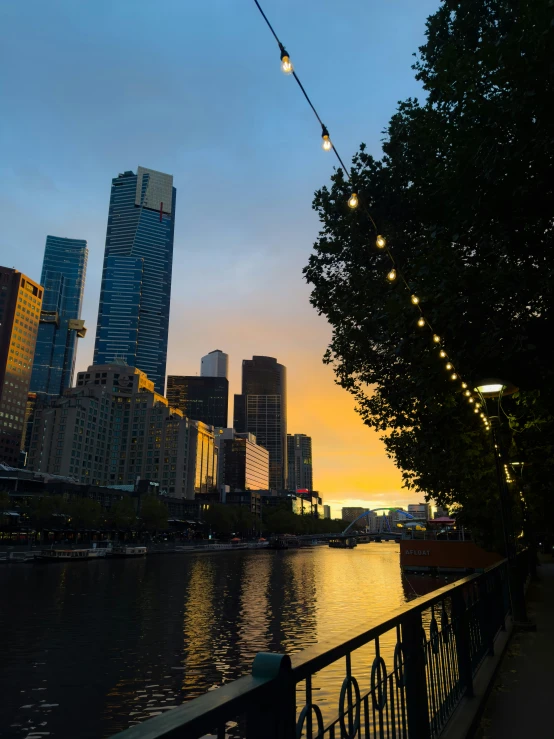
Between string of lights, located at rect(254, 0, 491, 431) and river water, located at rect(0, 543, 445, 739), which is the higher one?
string of lights, located at rect(254, 0, 491, 431)

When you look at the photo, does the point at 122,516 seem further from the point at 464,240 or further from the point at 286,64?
the point at 286,64

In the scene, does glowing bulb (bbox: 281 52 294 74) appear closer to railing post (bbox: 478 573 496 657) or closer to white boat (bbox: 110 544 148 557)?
railing post (bbox: 478 573 496 657)

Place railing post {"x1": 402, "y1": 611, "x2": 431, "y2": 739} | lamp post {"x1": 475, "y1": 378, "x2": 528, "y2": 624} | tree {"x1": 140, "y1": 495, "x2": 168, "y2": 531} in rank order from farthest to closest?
tree {"x1": 140, "y1": 495, "x2": 168, "y2": 531}, lamp post {"x1": 475, "y1": 378, "x2": 528, "y2": 624}, railing post {"x1": 402, "y1": 611, "x2": 431, "y2": 739}

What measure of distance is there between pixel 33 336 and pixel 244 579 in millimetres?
165591

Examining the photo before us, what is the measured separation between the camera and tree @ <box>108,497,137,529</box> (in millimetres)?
102438

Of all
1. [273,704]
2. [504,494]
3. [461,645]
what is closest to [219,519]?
[504,494]

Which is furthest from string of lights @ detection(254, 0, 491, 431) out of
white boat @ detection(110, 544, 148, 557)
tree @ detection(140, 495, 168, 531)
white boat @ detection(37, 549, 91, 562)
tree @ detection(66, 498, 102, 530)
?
tree @ detection(140, 495, 168, 531)

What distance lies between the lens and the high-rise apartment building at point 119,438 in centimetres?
14460

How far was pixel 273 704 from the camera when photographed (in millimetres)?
2455

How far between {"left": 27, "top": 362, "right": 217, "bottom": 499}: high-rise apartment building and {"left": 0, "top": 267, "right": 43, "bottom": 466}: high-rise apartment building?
1849 cm

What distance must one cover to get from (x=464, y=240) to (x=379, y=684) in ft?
34.8

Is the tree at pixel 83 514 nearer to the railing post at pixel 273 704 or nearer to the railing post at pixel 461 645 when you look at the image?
the railing post at pixel 461 645

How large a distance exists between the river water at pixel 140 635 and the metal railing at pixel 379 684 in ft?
1.52

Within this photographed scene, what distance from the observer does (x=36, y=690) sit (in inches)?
658
